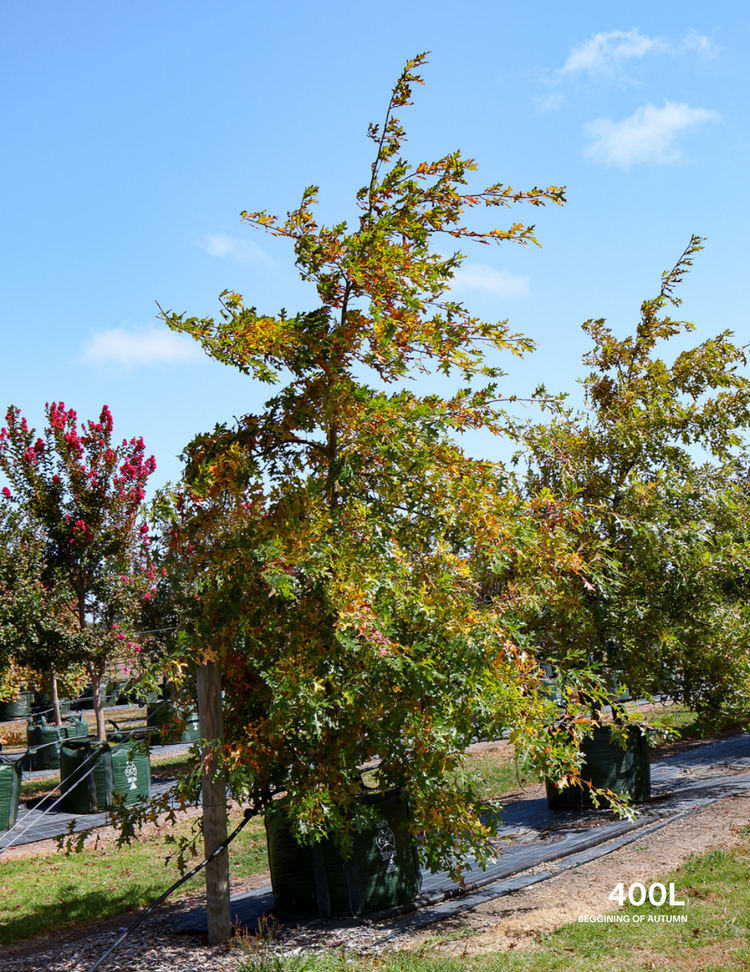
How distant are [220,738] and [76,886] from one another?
3.72 metres

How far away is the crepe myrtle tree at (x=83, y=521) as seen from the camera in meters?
12.1

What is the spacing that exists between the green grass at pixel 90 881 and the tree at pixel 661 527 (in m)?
4.02

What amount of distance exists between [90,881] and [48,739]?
463 inches

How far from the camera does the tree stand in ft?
26.0

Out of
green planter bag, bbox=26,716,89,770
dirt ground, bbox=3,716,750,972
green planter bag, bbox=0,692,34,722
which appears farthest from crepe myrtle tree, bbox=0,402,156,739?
green planter bag, bbox=0,692,34,722

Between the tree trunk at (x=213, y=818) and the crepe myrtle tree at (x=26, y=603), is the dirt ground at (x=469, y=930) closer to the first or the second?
the tree trunk at (x=213, y=818)

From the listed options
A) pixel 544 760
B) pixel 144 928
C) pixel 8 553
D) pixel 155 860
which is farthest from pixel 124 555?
pixel 544 760

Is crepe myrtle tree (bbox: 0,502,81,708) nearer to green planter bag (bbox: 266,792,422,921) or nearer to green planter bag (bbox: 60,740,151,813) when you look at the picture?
green planter bag (bbox: 60,740,151,813)

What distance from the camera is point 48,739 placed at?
1842cm

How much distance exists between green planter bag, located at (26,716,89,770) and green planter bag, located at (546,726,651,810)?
9784mm

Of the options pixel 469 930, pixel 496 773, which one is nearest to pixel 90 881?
pixel 469 930

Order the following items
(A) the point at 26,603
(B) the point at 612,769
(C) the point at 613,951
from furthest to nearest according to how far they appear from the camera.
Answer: (A) the point at 26,603, (B) the point at 612,769, (C) the point at 613,951

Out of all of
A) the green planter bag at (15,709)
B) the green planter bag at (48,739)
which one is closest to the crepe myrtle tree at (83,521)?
the green planter bag at (48,739)

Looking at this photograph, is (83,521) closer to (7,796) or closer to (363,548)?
(7,796)
